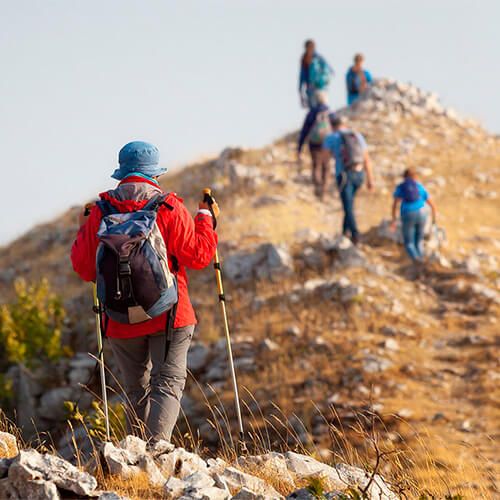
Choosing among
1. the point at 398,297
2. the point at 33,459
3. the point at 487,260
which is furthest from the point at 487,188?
the point at 33,459

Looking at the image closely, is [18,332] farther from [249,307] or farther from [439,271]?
[439,271]

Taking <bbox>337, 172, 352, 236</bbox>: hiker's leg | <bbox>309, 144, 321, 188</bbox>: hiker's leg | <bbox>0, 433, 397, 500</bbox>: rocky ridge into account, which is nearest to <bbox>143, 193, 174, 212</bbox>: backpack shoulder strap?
<bbox>0, 433, 397, 500</bbox>: rocky ridge

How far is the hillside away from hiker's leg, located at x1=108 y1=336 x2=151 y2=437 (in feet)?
8.04

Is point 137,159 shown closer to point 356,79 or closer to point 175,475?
point 175,475

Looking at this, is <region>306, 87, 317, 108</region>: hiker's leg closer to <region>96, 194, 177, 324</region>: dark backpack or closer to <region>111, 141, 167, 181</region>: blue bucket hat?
<region>111, 141, 167, 181</region>: blue bucket hat

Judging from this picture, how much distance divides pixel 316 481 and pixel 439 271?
1095 centimetres

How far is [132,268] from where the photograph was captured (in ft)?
16.4

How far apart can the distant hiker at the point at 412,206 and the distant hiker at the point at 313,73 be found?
460cm

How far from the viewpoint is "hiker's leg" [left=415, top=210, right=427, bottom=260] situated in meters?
14.1

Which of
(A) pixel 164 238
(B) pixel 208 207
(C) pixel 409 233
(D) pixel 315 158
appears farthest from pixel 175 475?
(D) pixel 315 158

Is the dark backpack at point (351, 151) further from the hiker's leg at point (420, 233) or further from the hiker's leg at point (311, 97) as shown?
the hiker's leg at point (311, 97)

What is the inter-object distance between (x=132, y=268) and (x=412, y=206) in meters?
9.50

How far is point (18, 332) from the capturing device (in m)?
15.1

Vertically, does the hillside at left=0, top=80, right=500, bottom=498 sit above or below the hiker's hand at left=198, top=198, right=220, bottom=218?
below
